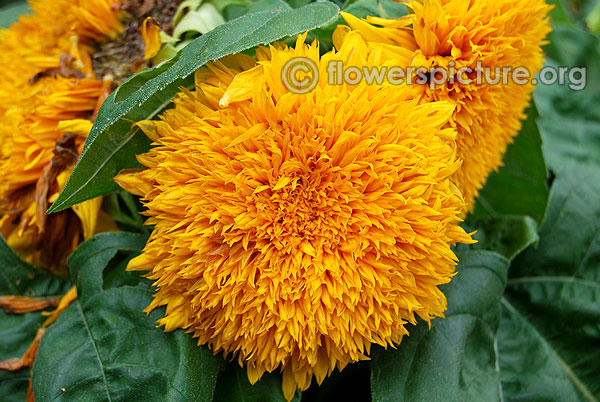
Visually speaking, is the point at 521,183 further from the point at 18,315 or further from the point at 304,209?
the point at 18,315

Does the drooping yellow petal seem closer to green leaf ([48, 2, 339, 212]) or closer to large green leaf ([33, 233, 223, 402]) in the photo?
green leaf ([48, 2, 339, 212])

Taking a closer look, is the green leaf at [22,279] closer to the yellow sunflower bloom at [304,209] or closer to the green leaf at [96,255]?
the green leaf at [96,255]

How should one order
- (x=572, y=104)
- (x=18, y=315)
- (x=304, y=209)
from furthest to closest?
1. (x=572, y=104)
2. (x=18, y=315)
3. (x=304, y=209)

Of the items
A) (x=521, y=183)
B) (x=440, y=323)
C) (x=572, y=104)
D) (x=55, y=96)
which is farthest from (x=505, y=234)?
(x=55, y=96)

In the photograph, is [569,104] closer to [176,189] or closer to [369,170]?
[369,170]

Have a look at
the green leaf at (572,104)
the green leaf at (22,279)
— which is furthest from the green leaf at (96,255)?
the green leaf at (572,104)

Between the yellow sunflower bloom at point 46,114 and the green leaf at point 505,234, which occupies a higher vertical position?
the yellow sunflower bloom at point 46,114

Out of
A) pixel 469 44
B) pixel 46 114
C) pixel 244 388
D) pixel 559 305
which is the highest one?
pixel 46 114
